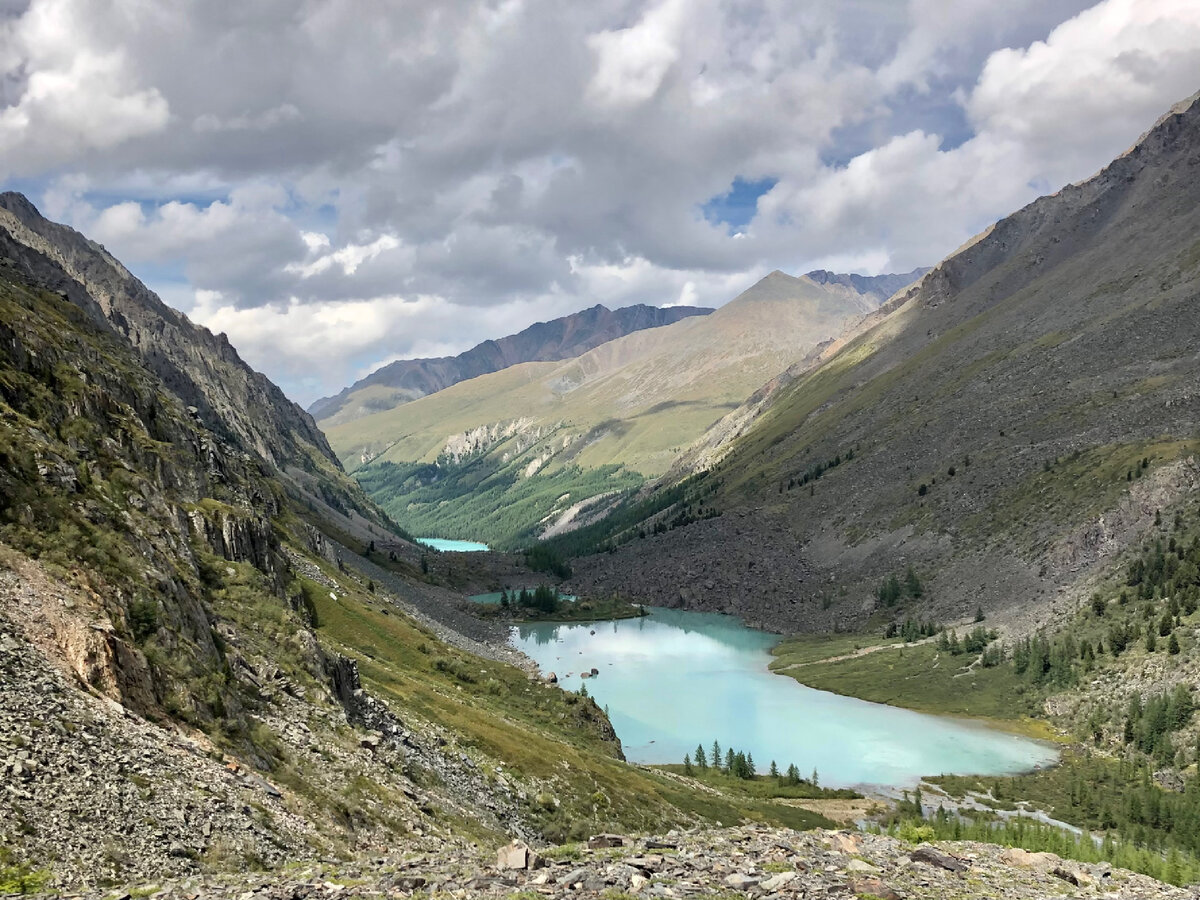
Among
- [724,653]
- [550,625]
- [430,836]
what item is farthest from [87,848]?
[550,625]

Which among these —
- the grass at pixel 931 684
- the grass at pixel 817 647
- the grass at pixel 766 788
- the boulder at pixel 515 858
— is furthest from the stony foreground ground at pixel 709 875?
the grass at pixel 817 647

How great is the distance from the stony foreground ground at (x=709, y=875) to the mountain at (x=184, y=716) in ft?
3.04

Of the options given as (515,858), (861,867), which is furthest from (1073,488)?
(515,858)

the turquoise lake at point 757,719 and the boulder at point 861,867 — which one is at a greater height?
the boulder at point 861,867

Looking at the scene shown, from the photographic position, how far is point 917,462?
654 ft

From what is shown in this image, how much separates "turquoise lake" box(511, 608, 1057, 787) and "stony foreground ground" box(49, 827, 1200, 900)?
63.8 m

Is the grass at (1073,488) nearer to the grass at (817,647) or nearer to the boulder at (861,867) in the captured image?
the grass at (817,647)

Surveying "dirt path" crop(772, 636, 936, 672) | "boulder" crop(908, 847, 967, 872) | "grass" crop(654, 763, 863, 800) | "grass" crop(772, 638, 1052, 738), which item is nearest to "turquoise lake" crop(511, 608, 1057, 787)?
"grass" crop(772, 638, 1052, 738)

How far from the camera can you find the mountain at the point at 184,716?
19.1m

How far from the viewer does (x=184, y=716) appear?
86.0ft

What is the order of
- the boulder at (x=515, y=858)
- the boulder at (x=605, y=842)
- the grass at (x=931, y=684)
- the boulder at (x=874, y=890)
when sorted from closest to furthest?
the boulder at (x=515, y=858) → the boulder at (x=874, y=890) → the boulder at (x=605, y=842) → the grass at (x=931, y=684)

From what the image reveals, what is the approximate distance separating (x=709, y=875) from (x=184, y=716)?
1691cm

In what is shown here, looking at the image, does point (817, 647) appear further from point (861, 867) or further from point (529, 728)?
point (861, 867)

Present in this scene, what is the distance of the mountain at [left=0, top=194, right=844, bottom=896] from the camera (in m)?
19.1
